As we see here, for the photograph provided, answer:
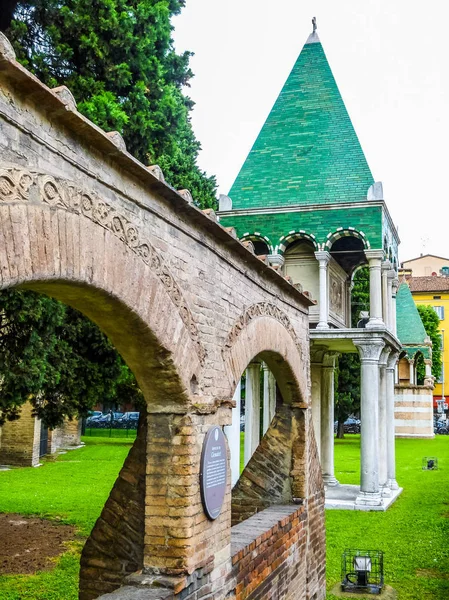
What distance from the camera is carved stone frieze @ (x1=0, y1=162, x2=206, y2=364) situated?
312cm

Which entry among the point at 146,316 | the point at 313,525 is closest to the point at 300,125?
the point at 313,525

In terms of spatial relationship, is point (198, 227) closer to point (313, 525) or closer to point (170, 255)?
point (170, 255)

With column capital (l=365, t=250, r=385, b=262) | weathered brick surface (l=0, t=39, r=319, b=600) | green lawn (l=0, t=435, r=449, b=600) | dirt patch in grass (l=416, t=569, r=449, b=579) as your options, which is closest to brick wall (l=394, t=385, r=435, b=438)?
green lawn (l=0, t=435, r=449, b=600)

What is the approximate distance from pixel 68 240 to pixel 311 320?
11927 mm

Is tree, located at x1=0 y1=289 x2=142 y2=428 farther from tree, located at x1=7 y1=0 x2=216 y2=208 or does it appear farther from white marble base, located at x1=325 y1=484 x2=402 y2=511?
white marble base, located at x1=325 y1=484 x2=402 y2=511

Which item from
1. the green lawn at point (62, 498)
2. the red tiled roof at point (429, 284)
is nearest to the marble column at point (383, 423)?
the green lawn at point (62, 498)

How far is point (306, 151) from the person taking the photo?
53.2 ft

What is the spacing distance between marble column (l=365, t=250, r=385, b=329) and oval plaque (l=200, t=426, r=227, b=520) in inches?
382

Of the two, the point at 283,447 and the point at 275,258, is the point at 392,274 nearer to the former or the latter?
the point at 275,258

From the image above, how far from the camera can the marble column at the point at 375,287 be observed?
14488mm

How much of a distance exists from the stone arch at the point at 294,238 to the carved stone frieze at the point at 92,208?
10.1m

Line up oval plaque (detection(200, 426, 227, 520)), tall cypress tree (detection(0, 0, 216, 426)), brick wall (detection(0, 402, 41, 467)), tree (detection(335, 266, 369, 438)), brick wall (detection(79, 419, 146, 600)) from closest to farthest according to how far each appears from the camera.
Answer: oval plaque (detection(200, 426, 227, 520))
brick wall (detection(79, 419, 146, 600))
tall cypress tree (detection(0, 0, 216, 426))
brick wall (detection(0, 402, 41, 467))
tree (detection(335, 266, 369, 438))

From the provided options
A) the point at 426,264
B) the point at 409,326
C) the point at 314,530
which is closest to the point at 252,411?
the point at 314,530

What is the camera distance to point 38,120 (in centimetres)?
336
